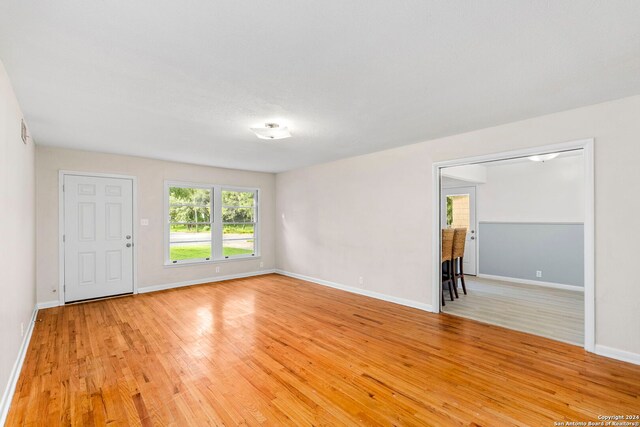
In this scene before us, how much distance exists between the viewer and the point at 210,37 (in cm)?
180

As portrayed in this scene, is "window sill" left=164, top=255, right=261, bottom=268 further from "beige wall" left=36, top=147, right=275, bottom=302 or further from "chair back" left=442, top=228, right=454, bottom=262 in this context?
"chair back" left=442, top=228, right=454, bottom=262

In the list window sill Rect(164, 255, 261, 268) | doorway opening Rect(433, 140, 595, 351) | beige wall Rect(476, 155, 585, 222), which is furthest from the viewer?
window sill Rect(164, 255, 261, 268)

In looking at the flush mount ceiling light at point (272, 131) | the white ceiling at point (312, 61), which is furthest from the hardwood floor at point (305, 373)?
the white ceiling at point (312, 61)

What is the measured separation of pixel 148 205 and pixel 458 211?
679 cm

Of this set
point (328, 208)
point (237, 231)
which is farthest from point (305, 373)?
point (237, 231)

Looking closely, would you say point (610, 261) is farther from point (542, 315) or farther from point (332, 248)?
point (332, 248)

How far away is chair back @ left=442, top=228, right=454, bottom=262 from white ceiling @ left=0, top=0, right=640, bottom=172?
68.2 inches

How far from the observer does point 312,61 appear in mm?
2090

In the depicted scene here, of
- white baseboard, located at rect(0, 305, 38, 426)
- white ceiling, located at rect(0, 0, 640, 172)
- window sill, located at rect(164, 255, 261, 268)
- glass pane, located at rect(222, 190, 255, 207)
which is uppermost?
white ceiling, located at rect(0, 0, 640, 172)

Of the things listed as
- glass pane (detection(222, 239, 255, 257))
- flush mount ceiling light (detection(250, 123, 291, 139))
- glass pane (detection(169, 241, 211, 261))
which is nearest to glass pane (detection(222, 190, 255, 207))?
glass pane (detection(222, 239, 255, 257))

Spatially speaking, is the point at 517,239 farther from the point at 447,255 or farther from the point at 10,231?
the point at 10,231

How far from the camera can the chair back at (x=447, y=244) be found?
4609 millimetres

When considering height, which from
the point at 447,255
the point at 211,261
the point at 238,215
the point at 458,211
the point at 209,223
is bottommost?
the point at 211,261

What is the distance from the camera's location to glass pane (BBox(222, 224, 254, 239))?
6594 mm
